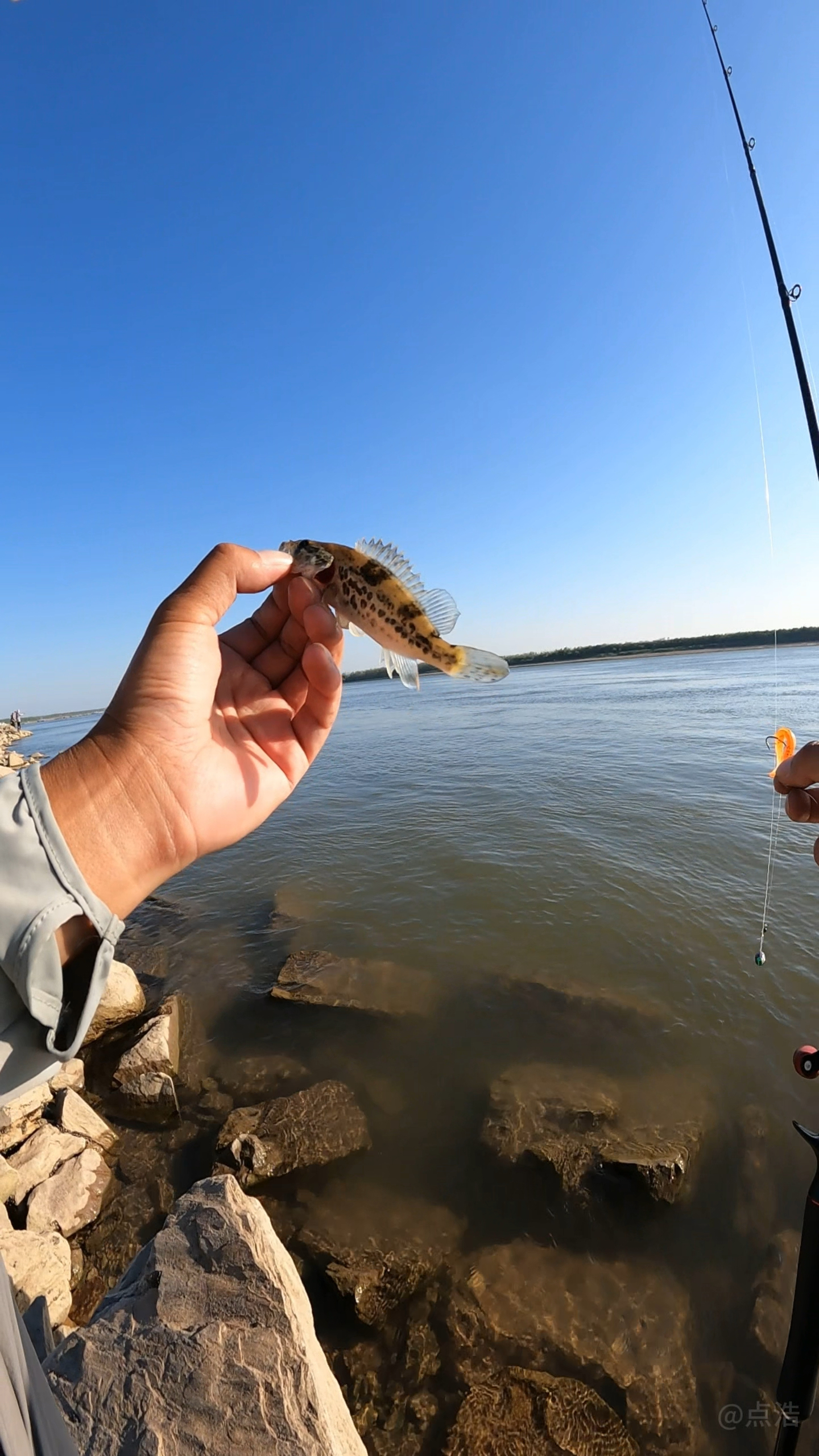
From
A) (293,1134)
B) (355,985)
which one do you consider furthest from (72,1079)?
(355,985)

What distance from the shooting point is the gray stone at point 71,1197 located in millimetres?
4887

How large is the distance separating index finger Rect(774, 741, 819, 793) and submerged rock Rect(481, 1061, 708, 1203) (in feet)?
13.5

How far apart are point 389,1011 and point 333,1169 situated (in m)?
2.34

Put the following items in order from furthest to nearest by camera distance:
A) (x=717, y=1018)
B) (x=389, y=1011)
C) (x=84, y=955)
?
(x=389, y=1011) → (x=717, y=1018) → (x=84, y=955)

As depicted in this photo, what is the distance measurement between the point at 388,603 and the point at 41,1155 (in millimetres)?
5919

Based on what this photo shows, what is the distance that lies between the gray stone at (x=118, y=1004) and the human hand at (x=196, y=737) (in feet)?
19.3

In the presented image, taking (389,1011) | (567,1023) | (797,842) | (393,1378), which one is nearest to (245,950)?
(389,1011)

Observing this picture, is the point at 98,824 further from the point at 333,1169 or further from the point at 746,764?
the point at 746,764

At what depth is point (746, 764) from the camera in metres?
18.1

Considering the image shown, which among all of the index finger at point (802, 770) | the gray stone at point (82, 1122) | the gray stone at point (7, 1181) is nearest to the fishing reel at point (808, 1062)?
the index finger at point (802, 770)

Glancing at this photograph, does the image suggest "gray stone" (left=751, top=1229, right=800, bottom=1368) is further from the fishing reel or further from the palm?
the palm

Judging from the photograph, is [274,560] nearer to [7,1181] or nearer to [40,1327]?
[40,1327]

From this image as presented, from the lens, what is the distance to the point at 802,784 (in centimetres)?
315

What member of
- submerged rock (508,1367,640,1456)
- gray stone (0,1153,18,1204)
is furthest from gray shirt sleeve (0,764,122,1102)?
gray stone (0,1153,18,1204)
